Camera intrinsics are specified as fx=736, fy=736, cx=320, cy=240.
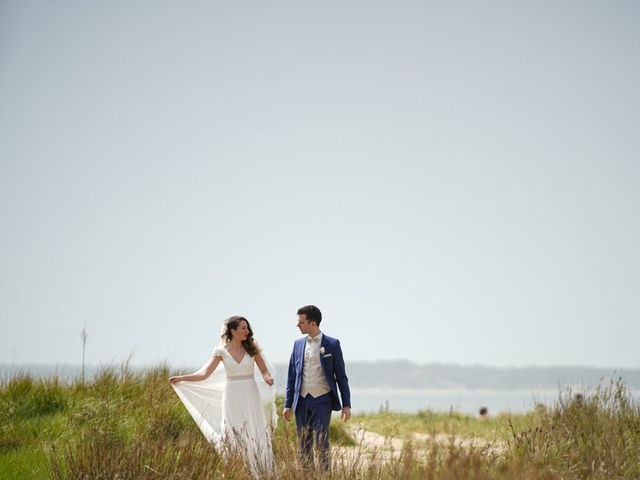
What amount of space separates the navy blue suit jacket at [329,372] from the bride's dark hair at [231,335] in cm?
72

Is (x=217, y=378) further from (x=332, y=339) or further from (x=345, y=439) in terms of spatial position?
(x=345, y=439)

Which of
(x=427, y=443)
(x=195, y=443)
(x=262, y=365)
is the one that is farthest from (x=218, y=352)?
(x=427, y=443)

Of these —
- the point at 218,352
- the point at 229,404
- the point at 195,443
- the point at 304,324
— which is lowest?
the point at 195,443

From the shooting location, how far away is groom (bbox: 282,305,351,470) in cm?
824

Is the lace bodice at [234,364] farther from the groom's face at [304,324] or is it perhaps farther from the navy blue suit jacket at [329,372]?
the groom's face at [304,324]

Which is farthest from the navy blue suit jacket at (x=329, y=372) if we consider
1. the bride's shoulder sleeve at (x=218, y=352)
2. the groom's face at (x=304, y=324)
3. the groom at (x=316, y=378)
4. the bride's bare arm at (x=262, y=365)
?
the bride's shoulder sleeve at (x=218, y=352)

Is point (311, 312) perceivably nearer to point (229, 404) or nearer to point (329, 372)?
point (329, 372)

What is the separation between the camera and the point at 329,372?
324 inches

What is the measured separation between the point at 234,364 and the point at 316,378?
1.19 metres

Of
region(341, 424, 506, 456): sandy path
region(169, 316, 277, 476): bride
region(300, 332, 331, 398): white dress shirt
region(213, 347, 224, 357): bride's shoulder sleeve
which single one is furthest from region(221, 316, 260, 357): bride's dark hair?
region(341, 424, 506, 456): sandy path

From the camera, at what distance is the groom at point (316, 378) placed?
8242mm

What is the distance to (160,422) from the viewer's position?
9.84 meters

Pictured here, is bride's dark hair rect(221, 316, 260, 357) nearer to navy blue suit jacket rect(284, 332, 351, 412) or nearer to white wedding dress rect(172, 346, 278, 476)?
white wedding dress rect(172, 346, 278, 476)

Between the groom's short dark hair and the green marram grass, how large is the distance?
48.8 inches
